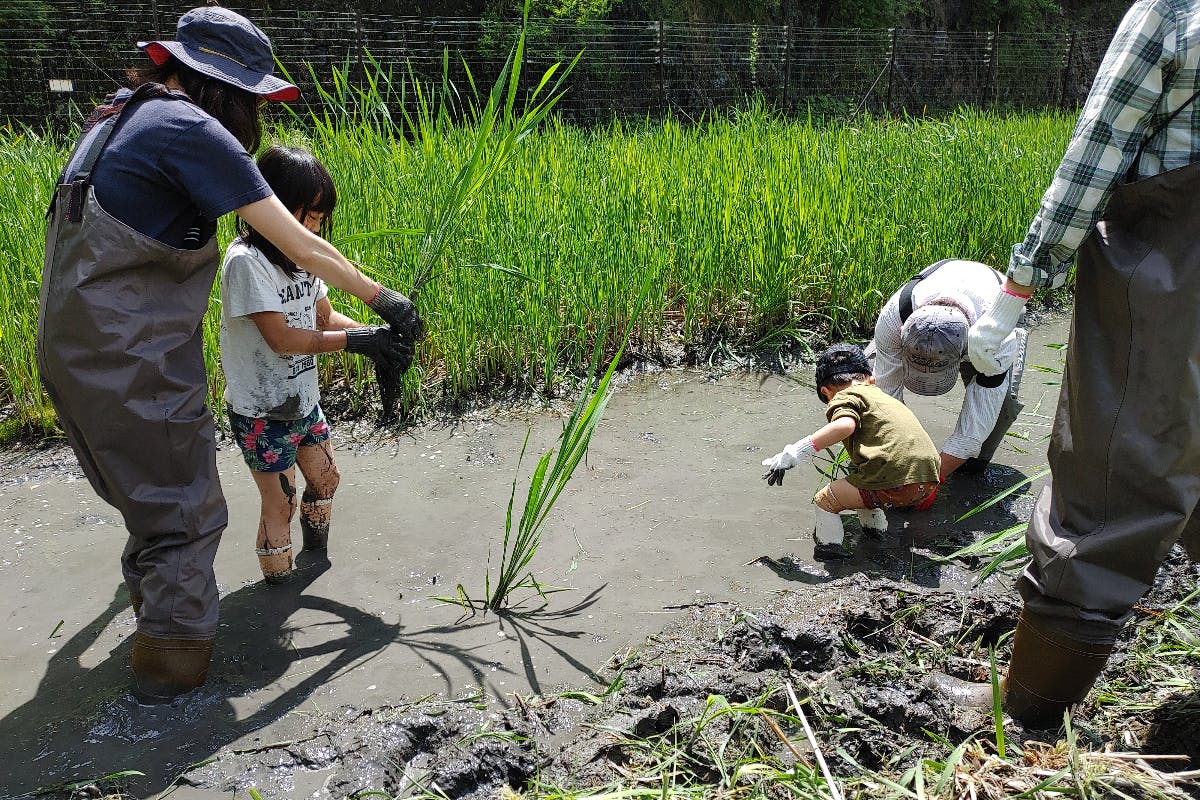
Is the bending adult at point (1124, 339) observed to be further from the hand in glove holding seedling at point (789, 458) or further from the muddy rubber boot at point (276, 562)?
the muddy rubber boot at point (276, 562)

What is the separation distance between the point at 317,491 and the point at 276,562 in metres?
0.26

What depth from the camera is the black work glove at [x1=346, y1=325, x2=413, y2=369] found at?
2.59 meters

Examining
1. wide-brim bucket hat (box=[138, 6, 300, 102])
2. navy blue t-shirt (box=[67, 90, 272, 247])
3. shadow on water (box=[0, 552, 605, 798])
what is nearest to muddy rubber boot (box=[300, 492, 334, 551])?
shadow on water (box=[0, 552, 605, 798])

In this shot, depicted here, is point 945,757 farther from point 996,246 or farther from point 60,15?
point 60,15

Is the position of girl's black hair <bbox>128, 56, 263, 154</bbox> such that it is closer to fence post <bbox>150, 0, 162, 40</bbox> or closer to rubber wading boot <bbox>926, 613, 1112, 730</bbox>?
rubber wading boot <bbox>926, 613, 1112, 730</bbox>

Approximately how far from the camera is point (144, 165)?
2.05m

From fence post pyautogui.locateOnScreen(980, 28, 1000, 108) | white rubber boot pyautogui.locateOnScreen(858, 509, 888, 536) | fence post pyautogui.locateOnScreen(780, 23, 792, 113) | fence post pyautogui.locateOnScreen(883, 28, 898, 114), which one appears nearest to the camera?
white rubber boot pyautogui.locateOnScreen(858, 509, 888, 536)

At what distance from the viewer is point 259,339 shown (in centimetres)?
262

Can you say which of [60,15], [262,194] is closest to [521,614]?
[262,194]

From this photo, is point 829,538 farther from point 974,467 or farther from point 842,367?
point 974,467

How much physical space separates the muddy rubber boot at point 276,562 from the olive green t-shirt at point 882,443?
1.80 metres

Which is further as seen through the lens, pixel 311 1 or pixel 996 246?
pixel 311 1

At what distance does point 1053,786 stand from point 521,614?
1393 mm

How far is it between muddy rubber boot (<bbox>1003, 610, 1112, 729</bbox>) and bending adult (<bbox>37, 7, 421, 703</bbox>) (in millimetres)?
1808
